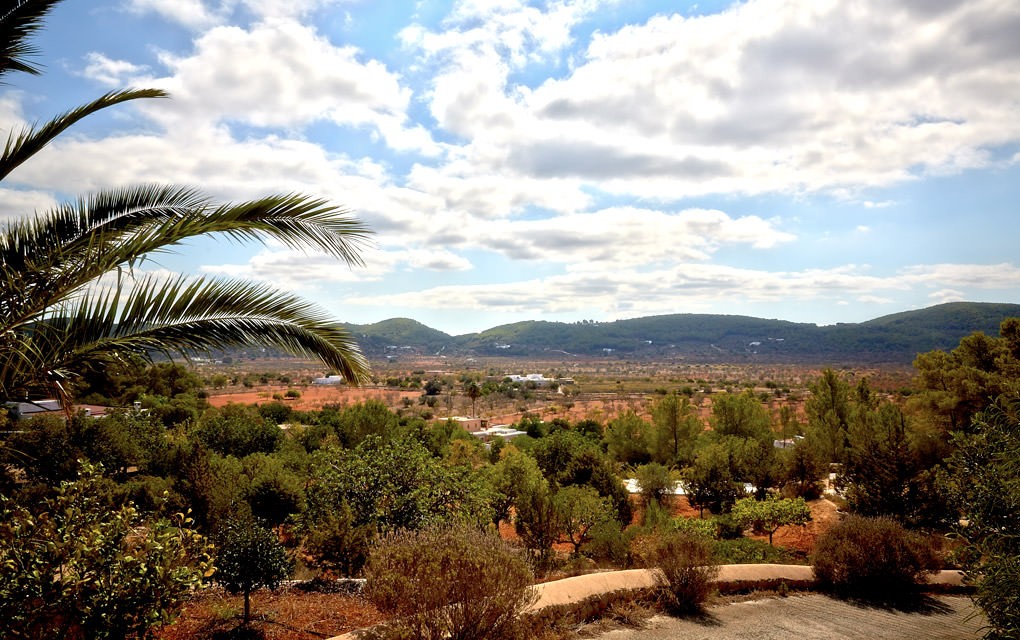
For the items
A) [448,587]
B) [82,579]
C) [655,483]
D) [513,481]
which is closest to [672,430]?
[655,483]

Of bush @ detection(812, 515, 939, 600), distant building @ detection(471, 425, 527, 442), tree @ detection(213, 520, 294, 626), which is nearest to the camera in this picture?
tree @ detection(213, 520, 294, 626)

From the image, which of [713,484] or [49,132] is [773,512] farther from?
[49,132]

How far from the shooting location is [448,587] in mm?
5605

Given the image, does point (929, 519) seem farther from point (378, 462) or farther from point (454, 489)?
point (378, 462)

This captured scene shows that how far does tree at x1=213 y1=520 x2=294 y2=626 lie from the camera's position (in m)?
7.49

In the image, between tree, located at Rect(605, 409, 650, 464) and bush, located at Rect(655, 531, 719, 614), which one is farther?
tree, located at Rect(605, 409, 650, 464)

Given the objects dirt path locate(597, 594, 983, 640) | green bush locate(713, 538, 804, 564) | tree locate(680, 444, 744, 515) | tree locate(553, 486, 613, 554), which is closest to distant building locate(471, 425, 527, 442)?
tree locate(680, 444, 744, 515)

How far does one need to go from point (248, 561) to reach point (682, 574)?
6.18 m

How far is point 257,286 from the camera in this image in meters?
5.66

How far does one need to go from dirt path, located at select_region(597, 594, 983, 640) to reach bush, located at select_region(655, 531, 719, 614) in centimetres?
32

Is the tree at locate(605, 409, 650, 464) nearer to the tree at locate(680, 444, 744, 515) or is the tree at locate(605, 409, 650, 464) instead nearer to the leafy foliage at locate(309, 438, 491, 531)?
the tree at locate(680, 444, 744, 515)

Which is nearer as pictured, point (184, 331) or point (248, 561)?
point (184, 331)

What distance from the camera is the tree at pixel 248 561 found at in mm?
7492

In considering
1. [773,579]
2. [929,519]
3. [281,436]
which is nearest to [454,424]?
[281,436]
